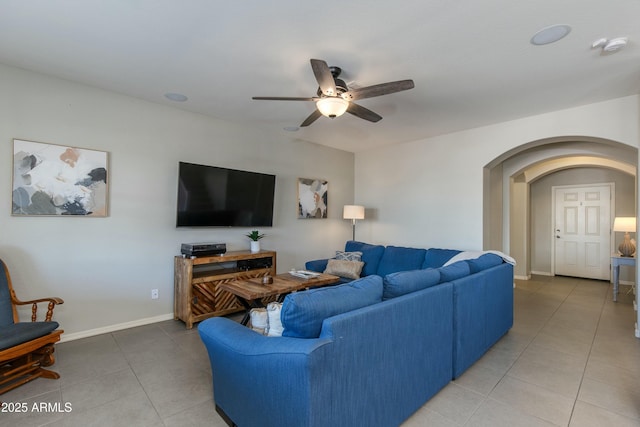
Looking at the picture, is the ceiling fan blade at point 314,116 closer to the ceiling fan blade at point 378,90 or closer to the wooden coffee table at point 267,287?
Result: the ceiling fan blade at point 378,90

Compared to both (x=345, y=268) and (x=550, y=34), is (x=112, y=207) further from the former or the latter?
(x=550, y=34)

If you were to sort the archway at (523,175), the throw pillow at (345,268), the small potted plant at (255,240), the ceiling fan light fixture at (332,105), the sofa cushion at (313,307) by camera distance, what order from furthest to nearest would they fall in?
1. the archway at (523,175)
2. the throw pillow at (345,268)
3. the small potted plant at (255,240)
4. the ceiling fan light fixture at (332,105)
5. the sofa cushion at (313,307)

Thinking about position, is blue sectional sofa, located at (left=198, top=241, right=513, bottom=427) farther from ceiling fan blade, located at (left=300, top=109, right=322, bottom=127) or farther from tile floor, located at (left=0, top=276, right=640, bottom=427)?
ceiling fan blade, located at (left=300, top=109, right=322, bottom=127)

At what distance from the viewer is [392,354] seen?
1.75m

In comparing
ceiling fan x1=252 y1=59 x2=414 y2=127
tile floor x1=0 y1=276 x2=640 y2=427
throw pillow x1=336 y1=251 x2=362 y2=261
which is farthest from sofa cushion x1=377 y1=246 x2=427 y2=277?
ceiling fan x1=252 y1=59 x2=414 y2=127

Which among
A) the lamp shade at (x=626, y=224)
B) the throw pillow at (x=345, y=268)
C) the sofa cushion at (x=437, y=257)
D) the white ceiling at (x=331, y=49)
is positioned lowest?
the throw pillow at (x=345, y=268)

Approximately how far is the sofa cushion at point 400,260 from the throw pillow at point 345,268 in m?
0.36

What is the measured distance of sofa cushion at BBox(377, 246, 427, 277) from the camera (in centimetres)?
420

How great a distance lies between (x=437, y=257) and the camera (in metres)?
4.03

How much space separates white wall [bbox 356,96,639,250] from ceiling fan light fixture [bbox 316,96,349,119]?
2765mm

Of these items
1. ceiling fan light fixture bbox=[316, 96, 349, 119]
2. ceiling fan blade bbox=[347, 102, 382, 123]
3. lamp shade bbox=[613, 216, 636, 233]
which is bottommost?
lamp shade bbox=[613, 216, 636, 233]

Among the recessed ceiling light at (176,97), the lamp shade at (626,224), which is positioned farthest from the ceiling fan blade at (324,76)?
the lamp shade at (626,224)

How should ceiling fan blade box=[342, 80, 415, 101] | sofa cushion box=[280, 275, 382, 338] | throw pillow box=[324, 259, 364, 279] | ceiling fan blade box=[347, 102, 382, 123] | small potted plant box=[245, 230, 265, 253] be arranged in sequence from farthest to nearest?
Answer: throw pillow box=[324, 259, 364, 279]
small potted plant box=[245, 230, 265, 253]
ceiling fan blade box=[347, 102, 382, 123]
ceiling fan blade box=[342, 80, 415, 101]
sofa cushion box=[280, 275, 382, 338]

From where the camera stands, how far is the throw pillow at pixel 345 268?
4.26m
